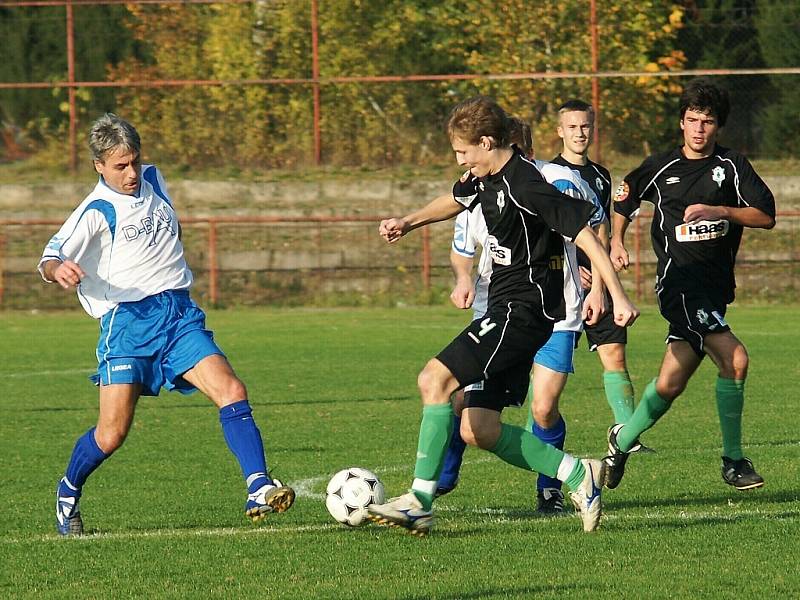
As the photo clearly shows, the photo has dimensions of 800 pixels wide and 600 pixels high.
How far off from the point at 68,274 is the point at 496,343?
176cm

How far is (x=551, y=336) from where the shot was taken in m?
6.60

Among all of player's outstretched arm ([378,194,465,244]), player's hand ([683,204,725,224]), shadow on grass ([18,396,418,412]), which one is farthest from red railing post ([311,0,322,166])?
player's outstretched arm ([378,194,465,244])

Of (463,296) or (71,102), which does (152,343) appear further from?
(71,102)

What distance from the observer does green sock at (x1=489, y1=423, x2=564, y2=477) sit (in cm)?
589

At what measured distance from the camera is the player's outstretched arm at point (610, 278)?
5430 mm

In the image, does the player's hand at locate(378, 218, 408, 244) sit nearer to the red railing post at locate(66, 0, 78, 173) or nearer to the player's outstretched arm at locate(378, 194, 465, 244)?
the player's outstretched arm at locate(378, 194, 465, 244)

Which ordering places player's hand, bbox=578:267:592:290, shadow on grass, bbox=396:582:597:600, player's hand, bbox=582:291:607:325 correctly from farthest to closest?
player's hand, bbox=578:267:592:290
player's hand, bbox=582:291:607:325
shadow on grass, bbox=396:582:597:600

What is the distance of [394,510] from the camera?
561 cm

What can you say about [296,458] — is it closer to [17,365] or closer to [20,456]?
[20,456]

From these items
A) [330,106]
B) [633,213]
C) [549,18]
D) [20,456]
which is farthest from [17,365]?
[549,18]

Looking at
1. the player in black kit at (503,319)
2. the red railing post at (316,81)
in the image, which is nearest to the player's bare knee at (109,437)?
the player in black kit at (503,319)

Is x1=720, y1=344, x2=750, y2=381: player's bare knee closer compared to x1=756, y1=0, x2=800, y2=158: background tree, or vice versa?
x1=720, y1=344, x2=750, y2=381: player's bare knee

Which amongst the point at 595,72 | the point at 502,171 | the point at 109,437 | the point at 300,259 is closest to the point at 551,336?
the point at 502,171

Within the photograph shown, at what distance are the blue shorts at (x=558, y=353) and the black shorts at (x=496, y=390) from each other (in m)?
0.78
